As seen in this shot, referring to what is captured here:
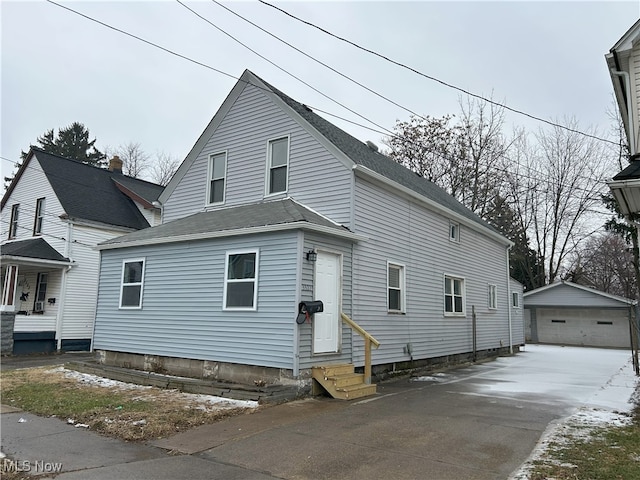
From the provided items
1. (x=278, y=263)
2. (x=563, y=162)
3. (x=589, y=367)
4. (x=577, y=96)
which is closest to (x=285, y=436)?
(x=278, y=263)

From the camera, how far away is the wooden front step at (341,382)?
28.1ft

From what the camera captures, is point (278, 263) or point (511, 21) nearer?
point (278, 263)

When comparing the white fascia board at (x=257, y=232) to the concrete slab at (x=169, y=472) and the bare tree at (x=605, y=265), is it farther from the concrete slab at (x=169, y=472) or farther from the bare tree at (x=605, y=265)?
the bare tree at (x=605, y=265)

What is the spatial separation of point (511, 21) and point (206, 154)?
8830 millimetres

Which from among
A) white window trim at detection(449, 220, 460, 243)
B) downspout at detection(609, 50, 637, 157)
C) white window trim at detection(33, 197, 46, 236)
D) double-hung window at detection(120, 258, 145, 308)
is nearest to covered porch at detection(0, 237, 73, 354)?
white window trim at detection(33, 197, 46, 236)

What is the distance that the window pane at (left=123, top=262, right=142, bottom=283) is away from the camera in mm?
11695

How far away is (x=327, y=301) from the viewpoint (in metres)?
9.41

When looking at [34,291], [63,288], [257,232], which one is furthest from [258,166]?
[34,291]

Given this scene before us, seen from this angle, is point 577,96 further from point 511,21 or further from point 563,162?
point 563,162

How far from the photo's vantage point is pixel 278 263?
898 cm

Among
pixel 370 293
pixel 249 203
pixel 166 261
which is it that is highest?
pixel 249 203

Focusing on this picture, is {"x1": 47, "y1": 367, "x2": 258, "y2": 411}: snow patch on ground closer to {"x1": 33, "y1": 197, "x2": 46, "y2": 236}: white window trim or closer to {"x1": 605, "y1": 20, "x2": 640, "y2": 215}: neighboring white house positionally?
{"x1": 605, "y1": 20, "x2": 640, "y2": 215}: neighboring white house

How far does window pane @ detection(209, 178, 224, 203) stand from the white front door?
488 centimetres

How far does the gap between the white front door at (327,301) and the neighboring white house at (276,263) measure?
0.03 m
